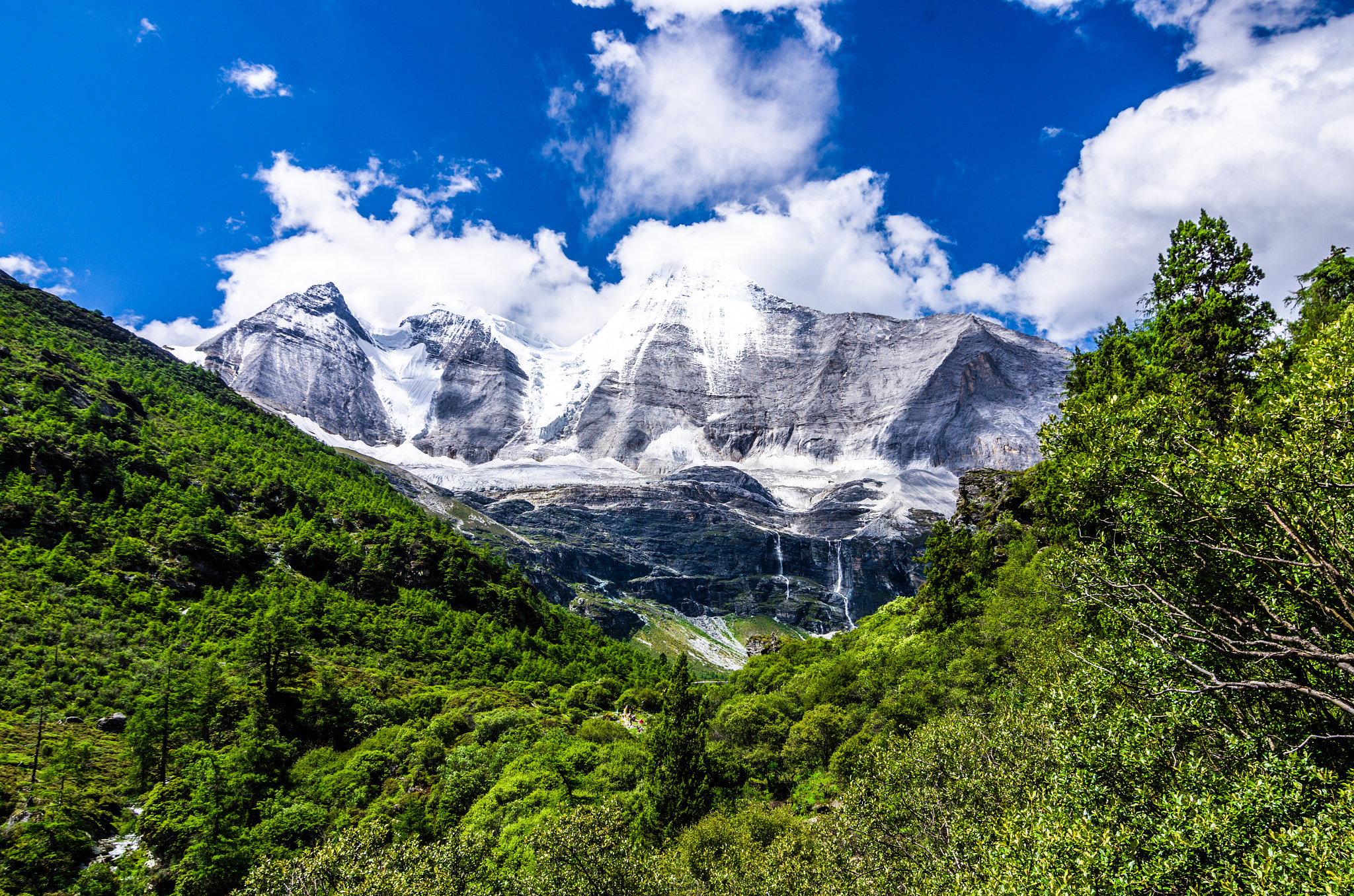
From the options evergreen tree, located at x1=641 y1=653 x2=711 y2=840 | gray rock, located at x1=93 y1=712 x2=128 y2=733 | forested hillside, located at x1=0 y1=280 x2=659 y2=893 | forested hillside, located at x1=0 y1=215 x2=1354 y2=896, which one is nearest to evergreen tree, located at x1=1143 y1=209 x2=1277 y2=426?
forested hillside, located at x1=0 y1=215 x2=1354 y2=896

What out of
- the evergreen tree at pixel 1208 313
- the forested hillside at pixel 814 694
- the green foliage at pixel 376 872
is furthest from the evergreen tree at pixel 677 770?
the evergreen tree at pixel 1208 313

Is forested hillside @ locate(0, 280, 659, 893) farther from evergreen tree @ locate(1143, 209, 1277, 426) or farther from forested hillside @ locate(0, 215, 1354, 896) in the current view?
evergreen tree @ locate(1143, 209, 1277, 426)

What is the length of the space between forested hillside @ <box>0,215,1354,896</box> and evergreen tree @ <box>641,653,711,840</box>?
0.62 ft

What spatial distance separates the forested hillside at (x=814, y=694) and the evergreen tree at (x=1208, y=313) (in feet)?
0.59

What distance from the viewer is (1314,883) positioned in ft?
26.1

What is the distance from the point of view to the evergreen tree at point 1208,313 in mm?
26844

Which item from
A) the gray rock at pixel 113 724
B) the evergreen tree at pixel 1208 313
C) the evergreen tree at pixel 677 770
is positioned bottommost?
the evergreen tree at pixel 677 770

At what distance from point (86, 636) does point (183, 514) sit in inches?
1302

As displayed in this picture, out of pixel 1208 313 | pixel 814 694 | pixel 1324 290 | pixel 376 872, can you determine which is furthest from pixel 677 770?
pixel 1324 290

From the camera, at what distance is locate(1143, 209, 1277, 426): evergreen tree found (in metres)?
26.8

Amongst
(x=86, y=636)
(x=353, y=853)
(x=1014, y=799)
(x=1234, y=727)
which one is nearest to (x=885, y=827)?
(x=1014, y=799)

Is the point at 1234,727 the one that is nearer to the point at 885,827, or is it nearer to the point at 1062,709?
the point at 1062,709

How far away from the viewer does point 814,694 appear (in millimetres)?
51594

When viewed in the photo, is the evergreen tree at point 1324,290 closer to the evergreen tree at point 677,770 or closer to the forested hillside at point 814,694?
the forested hillside at point 814,694
